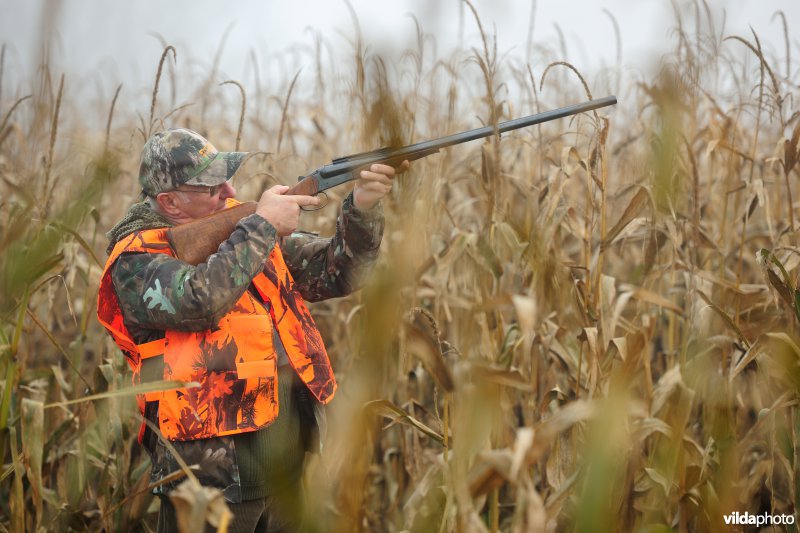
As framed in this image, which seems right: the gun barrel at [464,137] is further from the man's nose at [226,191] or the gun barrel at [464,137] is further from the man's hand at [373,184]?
the man's nose at [226,191]

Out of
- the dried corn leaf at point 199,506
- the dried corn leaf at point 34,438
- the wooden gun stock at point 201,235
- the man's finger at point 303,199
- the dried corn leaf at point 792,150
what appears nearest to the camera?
the dried corn leaf at point 199,506

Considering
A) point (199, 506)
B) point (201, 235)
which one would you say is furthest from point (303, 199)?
point (199, 506)

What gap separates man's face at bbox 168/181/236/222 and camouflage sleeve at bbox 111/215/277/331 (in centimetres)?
22

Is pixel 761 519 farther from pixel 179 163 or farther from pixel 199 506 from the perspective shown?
pixel 179 163

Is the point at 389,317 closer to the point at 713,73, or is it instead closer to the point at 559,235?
the point at 559,235

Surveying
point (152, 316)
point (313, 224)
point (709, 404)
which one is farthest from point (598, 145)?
point (313, 224)

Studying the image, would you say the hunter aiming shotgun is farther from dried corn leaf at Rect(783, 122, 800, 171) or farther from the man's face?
dried corn leaf at Rect(783, 122, 800, 171)

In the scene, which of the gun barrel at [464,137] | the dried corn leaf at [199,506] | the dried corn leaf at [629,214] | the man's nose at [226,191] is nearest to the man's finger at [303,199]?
the gun barrel at [464,137]

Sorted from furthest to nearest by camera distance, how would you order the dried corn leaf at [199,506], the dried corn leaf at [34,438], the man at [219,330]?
the man at [219,330] < the dried corn leaf at [34,438] < the dried corn leaf at [199,506]

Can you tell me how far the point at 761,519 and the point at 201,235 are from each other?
2.01 m

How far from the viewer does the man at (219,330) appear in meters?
1.97

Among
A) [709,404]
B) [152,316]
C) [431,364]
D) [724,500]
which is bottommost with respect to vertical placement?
[724,500]

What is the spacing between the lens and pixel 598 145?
2082 millimetres

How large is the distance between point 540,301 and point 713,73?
1.14 meters
